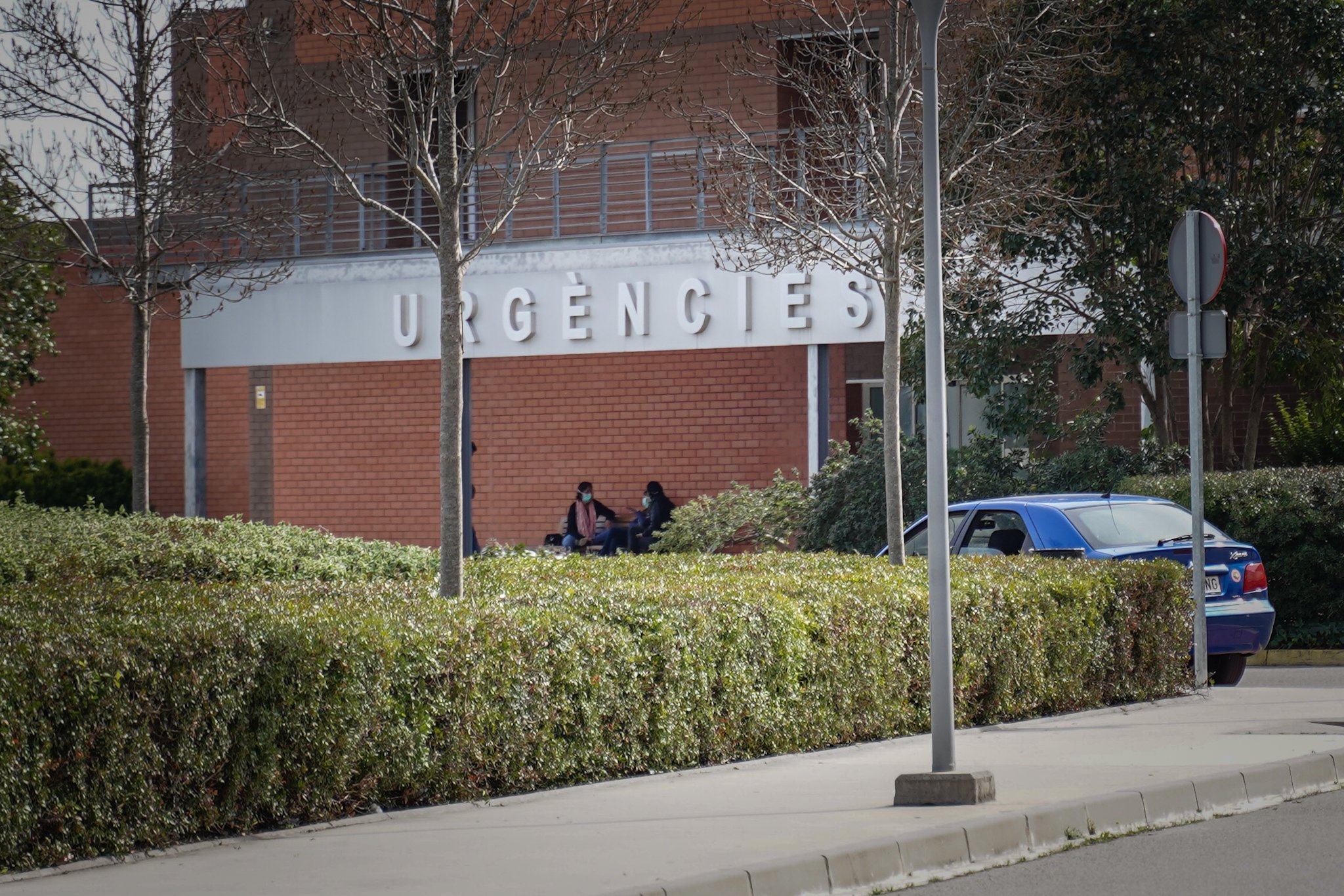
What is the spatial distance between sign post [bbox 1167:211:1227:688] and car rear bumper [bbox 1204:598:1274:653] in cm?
41

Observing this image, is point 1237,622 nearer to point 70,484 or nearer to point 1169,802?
point 1169,802

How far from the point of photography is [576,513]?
2311cm

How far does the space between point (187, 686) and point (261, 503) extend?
61.8 ft

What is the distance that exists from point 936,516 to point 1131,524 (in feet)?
17.8

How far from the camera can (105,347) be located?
25.8 metres

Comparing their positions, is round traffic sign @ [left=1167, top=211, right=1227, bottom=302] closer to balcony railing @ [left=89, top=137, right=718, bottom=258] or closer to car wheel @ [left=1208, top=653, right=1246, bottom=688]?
car wheel @ [left=1208, top=653, right=1246, bottom=688]

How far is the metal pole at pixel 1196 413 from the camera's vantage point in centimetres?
1123

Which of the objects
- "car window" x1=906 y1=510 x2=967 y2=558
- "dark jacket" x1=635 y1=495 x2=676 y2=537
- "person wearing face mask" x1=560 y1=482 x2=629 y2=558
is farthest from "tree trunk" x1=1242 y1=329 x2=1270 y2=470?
"person wearing face mask" x1=560 y1=482 x2=629 y2=558

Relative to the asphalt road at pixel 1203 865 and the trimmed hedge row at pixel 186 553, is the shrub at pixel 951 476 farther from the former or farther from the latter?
the asphalt road at pixel 1203 865

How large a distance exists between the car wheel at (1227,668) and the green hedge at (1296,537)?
87.8 inches

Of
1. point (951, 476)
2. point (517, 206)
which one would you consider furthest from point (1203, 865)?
point (517, 206)

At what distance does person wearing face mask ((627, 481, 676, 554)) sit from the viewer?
22.3 metres

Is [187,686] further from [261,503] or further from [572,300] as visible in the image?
[261,503]

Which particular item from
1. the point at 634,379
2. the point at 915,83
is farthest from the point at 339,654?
the point at 634,379
